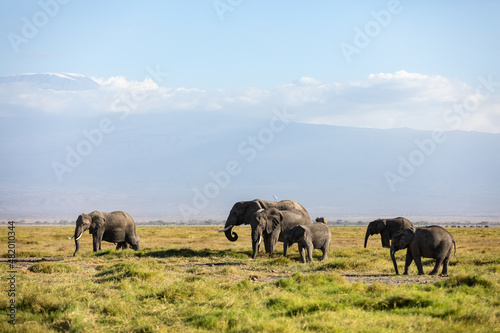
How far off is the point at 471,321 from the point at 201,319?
19.0 feet

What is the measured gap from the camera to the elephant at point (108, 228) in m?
32.4

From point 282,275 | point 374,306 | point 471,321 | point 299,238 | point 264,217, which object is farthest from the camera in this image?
point 264,217

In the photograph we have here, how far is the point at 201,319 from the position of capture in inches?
480

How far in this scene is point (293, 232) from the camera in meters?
25.0

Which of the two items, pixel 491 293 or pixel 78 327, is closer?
pixel 78 327

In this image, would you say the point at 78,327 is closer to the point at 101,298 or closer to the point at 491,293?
the point at 101,298

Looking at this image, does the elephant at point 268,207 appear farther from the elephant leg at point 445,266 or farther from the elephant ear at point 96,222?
the elephant leg at point 445,266

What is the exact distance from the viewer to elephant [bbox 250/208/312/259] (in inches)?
1092

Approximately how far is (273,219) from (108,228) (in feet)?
36.1

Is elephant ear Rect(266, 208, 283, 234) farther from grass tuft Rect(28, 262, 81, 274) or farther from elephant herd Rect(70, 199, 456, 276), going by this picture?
grass tuft Rect(28, 262, 81, 274)

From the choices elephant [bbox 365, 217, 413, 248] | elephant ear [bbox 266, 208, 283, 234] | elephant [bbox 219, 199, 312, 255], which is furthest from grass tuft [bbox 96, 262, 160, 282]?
elephant [bbox 365, 217, 413, 248]

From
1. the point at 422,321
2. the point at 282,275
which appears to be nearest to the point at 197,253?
the point at 282,275

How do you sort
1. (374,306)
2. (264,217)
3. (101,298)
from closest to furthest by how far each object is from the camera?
(374,306) < (101,298) < (264,217)

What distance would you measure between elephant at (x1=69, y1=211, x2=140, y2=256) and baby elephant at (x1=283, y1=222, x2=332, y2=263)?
12.5 metres
